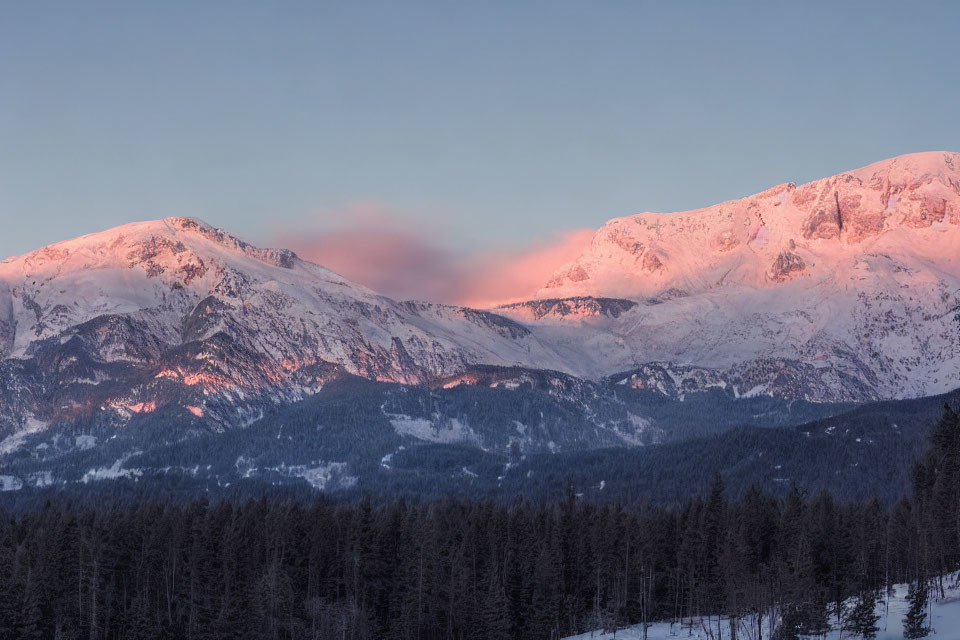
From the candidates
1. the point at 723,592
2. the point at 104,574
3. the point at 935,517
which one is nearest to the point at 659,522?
the point at 723,592

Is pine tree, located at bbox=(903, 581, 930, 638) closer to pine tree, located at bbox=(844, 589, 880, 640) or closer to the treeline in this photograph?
pine tree, located at bbox=(844, 589, 880, 640)

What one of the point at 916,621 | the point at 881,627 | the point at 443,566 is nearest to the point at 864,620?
the point at 916,621

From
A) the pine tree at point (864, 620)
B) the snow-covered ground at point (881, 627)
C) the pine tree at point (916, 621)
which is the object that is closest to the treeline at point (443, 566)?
the snow-covered ground at point (881, 627)

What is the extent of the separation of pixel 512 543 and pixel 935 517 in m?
52.6

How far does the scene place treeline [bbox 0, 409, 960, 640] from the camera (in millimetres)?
144625

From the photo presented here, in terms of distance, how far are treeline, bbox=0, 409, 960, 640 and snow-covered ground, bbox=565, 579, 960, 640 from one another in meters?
2.13

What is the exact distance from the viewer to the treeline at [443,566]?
144625 millimetres

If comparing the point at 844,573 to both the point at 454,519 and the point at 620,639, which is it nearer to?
the point at 620,639

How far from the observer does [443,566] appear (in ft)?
525

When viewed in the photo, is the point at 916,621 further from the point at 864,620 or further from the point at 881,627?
the point at 881,627

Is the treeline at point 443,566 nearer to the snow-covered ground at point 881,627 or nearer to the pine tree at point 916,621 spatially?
the snow-covered ground at point 881,627

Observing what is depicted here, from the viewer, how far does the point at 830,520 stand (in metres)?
166

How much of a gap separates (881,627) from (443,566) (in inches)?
2120

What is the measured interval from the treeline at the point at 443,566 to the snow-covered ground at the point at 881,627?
213 cm
